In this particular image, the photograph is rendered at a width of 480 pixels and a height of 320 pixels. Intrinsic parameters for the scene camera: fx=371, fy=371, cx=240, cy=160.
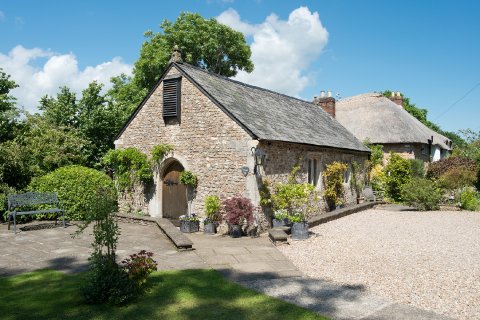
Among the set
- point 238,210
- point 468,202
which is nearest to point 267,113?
point 238,210

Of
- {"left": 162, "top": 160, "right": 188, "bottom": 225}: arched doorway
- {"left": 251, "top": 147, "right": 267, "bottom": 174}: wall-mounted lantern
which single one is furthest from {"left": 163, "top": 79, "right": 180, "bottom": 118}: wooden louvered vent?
{"left": 251, "top": 147, "right": 267, "bottom": 174}: wall-mounted lantern

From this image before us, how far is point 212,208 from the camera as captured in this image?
12992 millimetres

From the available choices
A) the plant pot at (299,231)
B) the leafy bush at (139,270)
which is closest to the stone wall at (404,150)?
the plant pot at (299,231)

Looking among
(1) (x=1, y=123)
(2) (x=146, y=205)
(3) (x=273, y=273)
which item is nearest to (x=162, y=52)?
(1) (x=1, y=123)

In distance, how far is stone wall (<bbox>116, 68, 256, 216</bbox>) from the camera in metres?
12.9

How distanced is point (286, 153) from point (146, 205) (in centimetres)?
647

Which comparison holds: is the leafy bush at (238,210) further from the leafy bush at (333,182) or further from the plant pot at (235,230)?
the leafy bush at (333,182)

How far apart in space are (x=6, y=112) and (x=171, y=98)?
983 cm

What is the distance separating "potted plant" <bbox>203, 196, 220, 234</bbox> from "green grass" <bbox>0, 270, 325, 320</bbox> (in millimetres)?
5403

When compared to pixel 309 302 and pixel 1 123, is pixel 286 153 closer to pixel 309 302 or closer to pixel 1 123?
pixel 309 302

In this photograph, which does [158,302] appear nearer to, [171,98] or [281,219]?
[281,219]

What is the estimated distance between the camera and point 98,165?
22922 millimetres

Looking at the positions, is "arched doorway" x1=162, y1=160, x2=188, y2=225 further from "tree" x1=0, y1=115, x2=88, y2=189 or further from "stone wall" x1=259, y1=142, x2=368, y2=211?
"tree" x1=0, y1=115, x2=88, y2=189

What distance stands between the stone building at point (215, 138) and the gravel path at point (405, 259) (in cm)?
292
